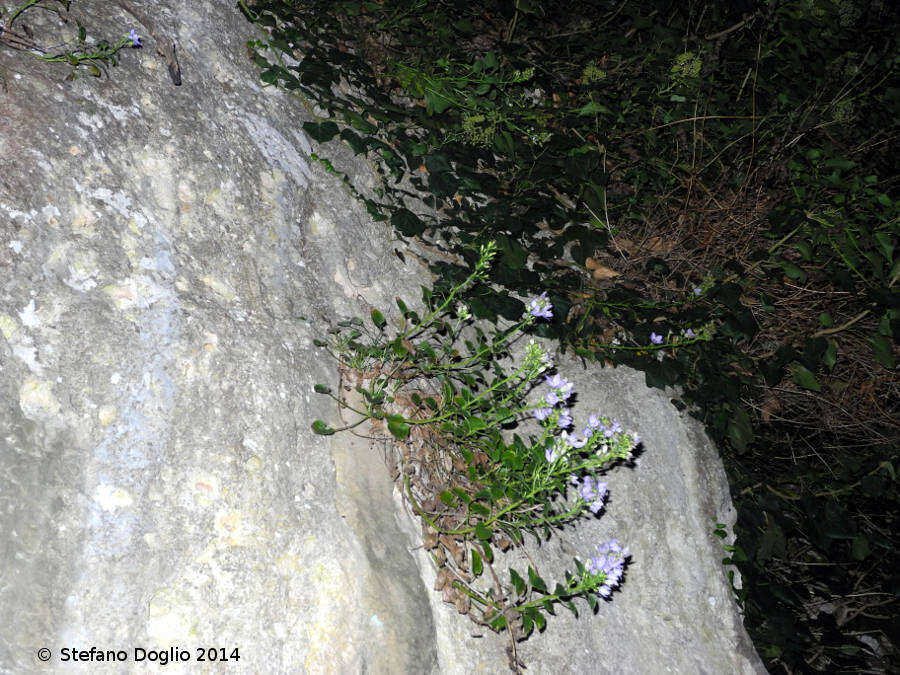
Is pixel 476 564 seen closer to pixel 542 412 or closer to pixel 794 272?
pixel 542 412

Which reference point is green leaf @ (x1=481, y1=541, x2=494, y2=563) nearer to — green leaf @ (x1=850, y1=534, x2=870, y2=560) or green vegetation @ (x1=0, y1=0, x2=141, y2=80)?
green vegetation @ (x1=0, y1=0, x2=141, y2=80)

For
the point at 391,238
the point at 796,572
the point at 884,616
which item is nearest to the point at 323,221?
the point at 391,238

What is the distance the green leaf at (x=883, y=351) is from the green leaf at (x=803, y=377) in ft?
0.98

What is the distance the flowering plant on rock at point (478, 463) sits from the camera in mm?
1772

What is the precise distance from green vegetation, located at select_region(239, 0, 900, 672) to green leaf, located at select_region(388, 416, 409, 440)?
0.81 m

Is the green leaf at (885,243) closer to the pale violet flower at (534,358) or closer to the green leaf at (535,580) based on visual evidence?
the pale violet flower at (534,358)

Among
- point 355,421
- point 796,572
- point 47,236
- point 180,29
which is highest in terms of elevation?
point 180,29

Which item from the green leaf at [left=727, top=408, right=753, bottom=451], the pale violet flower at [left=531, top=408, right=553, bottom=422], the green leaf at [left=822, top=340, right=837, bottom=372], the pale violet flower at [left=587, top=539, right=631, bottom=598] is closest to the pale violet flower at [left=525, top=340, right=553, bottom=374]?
the pale violet flower at [left=531, top=408, right=553, bottom=422]

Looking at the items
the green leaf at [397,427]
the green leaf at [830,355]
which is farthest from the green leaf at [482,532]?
A: the green leaf at [830,355]

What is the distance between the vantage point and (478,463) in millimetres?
2148

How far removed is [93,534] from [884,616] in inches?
170

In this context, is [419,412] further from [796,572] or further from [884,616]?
[884,616]

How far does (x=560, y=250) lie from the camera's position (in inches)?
119

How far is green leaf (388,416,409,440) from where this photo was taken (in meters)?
1.82
